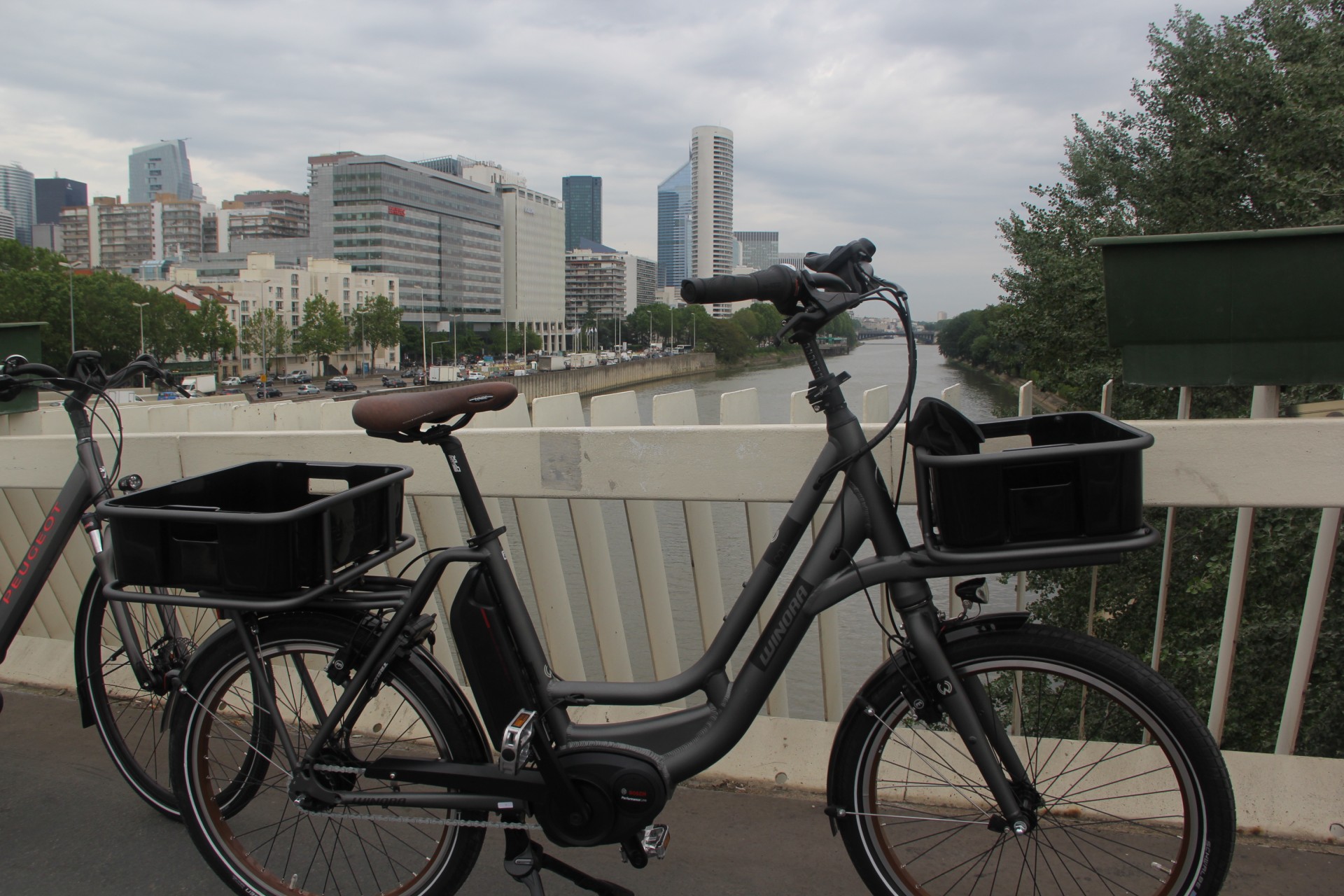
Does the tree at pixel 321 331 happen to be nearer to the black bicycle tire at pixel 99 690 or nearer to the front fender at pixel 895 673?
the black bicycle tire at pixel 99 690

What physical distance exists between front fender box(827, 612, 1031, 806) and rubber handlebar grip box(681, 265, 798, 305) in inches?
28.7

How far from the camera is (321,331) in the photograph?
93.1 m

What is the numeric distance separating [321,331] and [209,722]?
96876mm

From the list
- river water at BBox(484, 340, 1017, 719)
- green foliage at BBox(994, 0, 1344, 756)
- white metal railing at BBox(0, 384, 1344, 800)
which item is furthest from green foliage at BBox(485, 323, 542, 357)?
white metal railing at BBox(0, 384, 1344, 800)

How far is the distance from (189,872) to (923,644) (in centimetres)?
187

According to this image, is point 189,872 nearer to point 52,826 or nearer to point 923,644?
point 52,826

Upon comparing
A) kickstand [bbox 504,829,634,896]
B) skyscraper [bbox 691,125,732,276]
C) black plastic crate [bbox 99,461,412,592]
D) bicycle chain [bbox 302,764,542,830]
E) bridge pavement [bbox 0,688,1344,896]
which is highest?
skyscraper [bbox 691,125,732,276]

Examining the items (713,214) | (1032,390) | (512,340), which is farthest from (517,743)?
(512,340)

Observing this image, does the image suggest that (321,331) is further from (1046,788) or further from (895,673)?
(895,673)

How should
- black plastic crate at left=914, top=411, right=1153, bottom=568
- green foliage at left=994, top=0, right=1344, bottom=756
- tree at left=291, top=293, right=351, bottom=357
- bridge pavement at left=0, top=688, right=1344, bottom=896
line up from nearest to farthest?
1. black plastic crate at left=914, top=411, right=1153, bottom=568
2. bridge pavement at left=0, top=688, right=1344, bottom=896
3. green foliage at left=994, top=0, right=1344, bottom=756
4. tree at left=291, top=293, right=351, bottom=357

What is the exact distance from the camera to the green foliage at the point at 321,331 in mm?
92562

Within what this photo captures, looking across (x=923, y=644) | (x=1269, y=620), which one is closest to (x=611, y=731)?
(x=923, y=644)

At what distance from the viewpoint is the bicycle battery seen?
2.10 m

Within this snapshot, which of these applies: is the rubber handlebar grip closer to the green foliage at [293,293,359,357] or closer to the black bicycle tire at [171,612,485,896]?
the black bicycle tire at [171,612,485,896]
